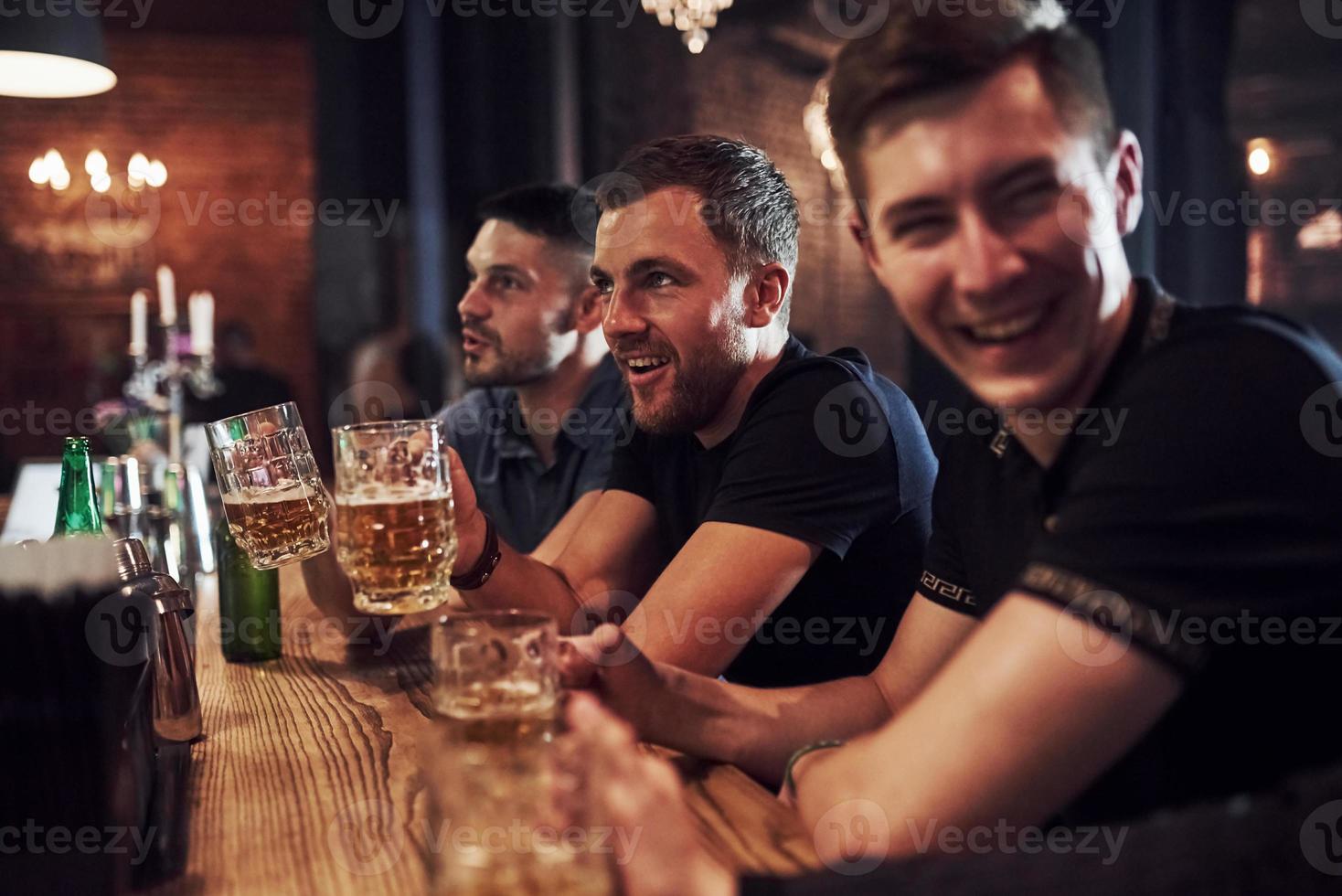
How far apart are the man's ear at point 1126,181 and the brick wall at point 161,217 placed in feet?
23.6

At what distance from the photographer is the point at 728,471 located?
1548 mm

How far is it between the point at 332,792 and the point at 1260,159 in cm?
389

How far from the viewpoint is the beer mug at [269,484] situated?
134 cm

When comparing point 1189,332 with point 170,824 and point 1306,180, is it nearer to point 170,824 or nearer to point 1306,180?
point 170,824

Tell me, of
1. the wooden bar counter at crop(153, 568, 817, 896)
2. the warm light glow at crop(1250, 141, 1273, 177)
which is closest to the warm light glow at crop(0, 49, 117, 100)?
the wooden bar counter at crop(153, 568, 817, 896)

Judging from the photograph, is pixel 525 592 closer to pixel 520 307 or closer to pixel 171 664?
pixel 171 664

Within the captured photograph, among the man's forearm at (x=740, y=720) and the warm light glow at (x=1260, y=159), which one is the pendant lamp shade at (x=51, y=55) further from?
the warm light glow at (x=1260, y=159)

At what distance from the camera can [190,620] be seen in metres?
1.63

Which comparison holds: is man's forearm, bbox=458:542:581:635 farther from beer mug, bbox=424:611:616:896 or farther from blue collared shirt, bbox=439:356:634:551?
beer mug, bbox=424:611:616:896

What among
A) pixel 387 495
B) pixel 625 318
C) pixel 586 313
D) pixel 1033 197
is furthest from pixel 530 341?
pixel 1033 197

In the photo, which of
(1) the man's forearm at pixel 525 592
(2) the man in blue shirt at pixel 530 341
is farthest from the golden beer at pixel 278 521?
(2) the man in blue shirt at pixel 530 341

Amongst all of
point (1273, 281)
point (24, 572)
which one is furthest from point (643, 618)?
point (1273, 281)

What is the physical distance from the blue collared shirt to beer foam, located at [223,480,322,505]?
0.92 m

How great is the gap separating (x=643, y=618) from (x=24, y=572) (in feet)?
2.48
